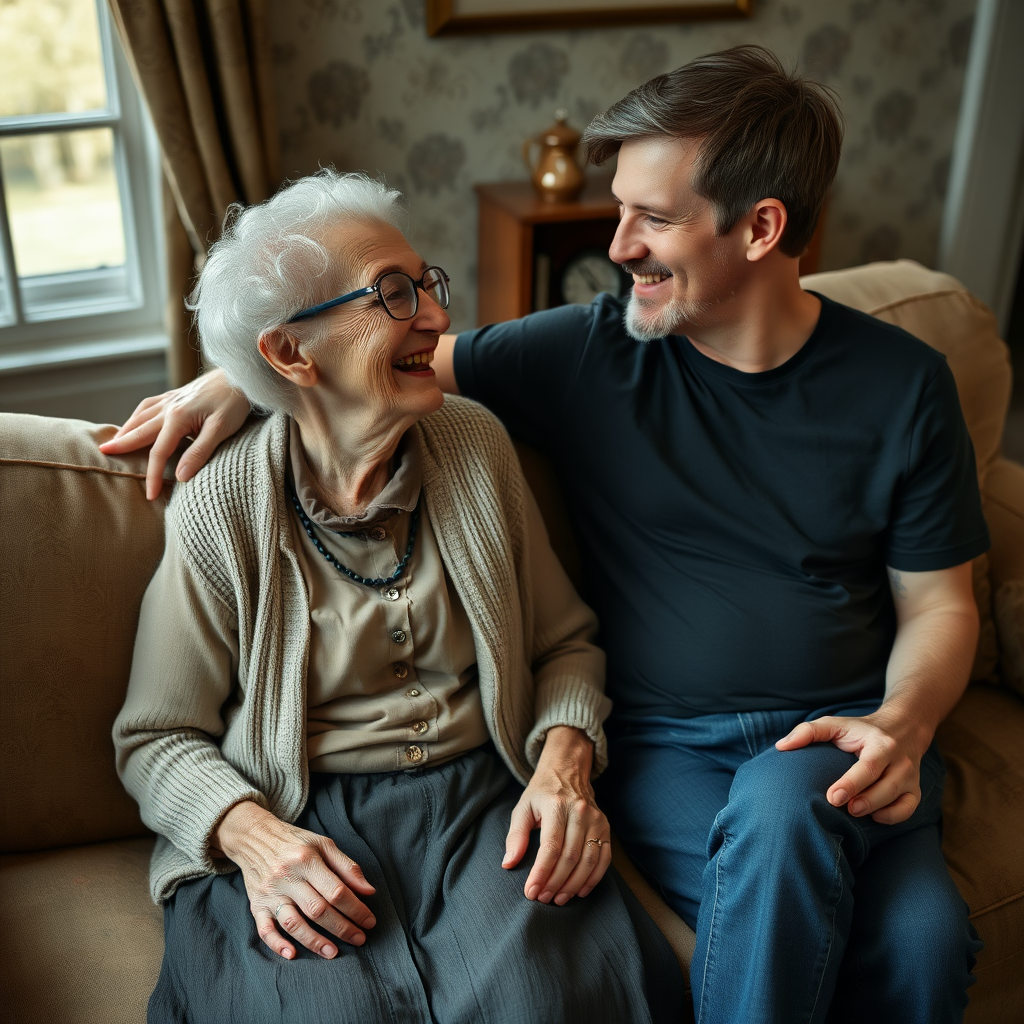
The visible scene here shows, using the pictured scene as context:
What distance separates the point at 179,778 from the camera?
1333 millimetres

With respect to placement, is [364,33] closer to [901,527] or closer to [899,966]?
[901,527]

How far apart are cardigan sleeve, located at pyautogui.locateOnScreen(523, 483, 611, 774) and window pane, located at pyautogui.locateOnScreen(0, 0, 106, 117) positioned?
1970mm

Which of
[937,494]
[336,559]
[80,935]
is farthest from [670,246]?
[80,935]

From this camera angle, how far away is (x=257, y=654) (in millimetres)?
1354

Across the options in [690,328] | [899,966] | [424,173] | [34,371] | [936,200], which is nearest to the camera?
[899,966]

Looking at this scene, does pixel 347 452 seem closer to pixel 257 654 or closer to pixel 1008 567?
pixel 257 654

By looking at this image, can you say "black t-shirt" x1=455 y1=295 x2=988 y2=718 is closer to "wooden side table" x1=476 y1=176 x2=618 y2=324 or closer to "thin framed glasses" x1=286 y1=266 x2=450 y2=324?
"thin framed glasses" x1=286 y1=266 x2=450 y2=324

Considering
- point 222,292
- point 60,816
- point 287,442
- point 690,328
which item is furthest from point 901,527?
point 60,816

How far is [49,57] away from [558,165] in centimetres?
132

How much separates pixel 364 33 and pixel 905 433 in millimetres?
2021

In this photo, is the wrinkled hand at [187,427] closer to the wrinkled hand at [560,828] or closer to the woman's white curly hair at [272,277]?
the woman's white curly hair at [272,277]

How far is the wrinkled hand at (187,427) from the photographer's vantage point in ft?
4.61

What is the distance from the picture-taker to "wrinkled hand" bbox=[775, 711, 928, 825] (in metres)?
1.32

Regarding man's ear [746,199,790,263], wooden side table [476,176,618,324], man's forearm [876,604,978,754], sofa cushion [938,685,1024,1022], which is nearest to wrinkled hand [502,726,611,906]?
man's forearm [876,604,978,754]
